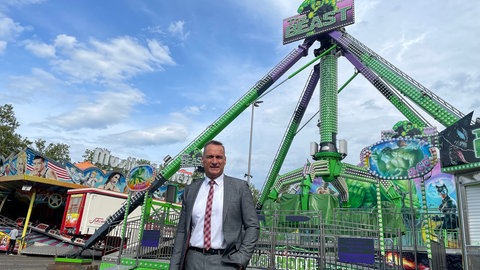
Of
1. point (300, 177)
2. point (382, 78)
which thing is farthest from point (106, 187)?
point (382, 78)

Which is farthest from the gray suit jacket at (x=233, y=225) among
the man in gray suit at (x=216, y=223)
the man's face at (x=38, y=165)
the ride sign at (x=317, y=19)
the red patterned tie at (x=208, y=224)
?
the man's face at (x=38, y=165)

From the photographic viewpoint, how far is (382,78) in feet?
61.6

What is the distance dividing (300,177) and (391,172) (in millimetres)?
10874

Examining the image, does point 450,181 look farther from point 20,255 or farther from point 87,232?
point 20,255

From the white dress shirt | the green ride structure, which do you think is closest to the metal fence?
the green ride structure

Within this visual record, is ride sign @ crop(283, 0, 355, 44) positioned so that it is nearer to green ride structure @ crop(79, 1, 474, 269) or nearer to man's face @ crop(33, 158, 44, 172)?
green ride structure @ crop(79, 1, 474, 269)

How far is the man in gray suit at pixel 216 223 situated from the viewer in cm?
284

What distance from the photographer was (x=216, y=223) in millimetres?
2922

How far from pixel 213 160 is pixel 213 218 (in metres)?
0.50

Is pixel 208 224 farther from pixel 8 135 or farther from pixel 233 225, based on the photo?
pixel 8 135

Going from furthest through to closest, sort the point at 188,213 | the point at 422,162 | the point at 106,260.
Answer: the point at 106,260
the point at 422,162
the point at 188,213

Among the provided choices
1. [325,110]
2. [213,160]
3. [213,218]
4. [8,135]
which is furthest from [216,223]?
[8,135]

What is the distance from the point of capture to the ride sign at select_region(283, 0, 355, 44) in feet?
70.1

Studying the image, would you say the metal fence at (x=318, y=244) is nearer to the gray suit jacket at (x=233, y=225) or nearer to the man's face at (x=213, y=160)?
the gray suit jacket at (x=233, y=225)
